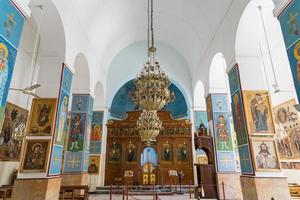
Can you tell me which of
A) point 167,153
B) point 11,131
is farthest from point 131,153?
point 11,131

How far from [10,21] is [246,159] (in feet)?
20.8

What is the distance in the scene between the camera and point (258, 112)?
575 cm

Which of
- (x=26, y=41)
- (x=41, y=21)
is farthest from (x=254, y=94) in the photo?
(x=26, y=41)

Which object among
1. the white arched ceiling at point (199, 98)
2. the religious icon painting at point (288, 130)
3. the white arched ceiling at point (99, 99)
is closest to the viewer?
the religious icon painting at point (288, 130)

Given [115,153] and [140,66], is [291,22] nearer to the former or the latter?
[140,66]

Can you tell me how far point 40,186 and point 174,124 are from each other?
956 centimetres

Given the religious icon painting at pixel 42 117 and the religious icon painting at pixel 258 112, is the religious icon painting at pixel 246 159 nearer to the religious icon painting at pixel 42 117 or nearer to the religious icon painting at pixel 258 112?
the religious icon painting at pixel 258 112

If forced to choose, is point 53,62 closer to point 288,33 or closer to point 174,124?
point 288,33

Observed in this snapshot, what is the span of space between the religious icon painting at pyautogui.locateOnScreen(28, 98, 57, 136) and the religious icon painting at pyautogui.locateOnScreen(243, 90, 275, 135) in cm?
556

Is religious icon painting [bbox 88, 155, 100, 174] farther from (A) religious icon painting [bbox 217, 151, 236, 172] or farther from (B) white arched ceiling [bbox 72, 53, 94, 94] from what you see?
(A) religious icon painting [bbox 217, 151, 236, 172]

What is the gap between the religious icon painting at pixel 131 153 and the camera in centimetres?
1297

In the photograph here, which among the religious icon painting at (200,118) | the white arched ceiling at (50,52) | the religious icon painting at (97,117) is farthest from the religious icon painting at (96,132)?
the white arched ceiling at (50,52)

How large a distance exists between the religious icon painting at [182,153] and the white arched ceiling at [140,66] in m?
2.96

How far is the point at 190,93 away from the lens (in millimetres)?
13234
